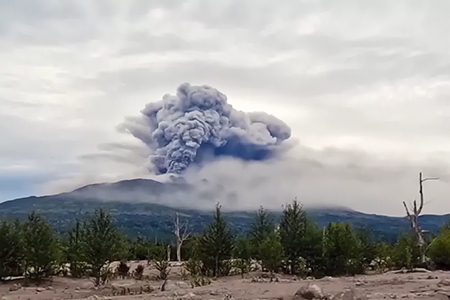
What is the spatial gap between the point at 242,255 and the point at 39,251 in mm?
14527

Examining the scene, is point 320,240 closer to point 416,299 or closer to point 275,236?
point 275,236

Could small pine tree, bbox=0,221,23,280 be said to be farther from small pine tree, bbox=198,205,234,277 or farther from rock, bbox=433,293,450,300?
rock, bbox=433,293,450,300

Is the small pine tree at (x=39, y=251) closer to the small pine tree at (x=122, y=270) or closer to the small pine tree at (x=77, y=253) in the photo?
the small pine tree at (x=77, y=253)

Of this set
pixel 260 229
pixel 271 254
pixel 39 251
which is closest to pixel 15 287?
pixel 39 251

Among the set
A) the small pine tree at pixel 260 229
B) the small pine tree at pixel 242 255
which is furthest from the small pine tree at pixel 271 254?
the small pine tree at pixel 260 229

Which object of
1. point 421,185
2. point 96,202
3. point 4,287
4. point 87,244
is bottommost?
point 4,287

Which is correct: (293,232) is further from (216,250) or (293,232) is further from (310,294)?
(310,294)

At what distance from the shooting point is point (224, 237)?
132 feet

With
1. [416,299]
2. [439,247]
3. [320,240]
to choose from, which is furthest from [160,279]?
[416,299]

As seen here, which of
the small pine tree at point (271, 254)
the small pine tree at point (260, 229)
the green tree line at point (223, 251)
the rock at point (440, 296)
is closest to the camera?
the rock at point (440, 296)

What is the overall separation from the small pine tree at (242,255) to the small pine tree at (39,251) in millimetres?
11363

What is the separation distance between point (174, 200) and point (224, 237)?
527 feet

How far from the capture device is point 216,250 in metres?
39.7

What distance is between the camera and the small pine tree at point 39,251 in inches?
1403
